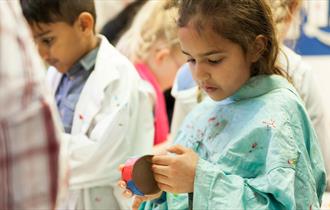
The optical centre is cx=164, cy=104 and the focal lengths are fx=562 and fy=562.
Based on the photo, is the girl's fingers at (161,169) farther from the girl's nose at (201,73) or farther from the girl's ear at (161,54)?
the girl's ear at (161,54)

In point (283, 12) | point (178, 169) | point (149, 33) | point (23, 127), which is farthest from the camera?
point (149, 33)

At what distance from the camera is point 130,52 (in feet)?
6.63

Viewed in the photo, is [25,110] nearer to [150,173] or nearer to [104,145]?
[150,173]

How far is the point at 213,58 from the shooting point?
934mm

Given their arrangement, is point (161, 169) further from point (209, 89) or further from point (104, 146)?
point (104, 146)

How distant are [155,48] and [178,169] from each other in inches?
43.9

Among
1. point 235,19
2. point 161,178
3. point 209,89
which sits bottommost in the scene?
point 161,178

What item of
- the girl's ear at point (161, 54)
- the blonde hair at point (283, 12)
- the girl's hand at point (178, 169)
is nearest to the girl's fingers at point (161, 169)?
the girl's hand at point (178, 169)

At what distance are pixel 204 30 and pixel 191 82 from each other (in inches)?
23.5

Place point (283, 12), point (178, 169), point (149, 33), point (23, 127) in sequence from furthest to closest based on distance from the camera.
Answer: point (149, 33)
point (283, 12)
point (178, 169)
point (23, 127)

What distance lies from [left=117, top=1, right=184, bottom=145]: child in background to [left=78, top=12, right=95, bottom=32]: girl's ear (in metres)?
0.49

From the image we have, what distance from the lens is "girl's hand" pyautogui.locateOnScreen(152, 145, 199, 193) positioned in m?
0.89

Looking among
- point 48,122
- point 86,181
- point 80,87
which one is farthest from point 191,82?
point 48,122

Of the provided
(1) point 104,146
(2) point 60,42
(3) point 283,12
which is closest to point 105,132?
(1) point 104,146
